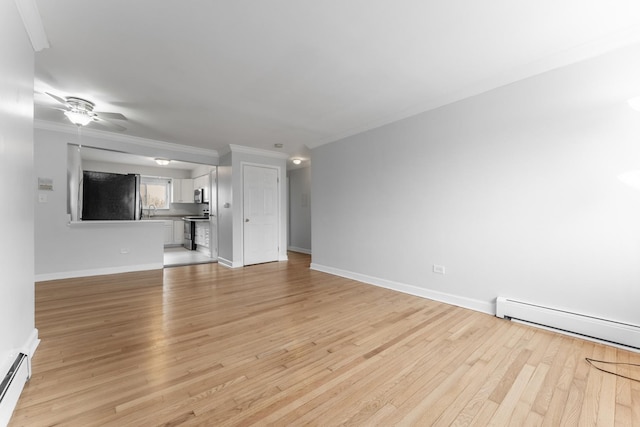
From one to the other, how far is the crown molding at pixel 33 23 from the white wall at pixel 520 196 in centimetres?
360

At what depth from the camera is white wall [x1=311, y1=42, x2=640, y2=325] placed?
219 cm

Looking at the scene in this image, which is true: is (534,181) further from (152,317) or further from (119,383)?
(152,317)

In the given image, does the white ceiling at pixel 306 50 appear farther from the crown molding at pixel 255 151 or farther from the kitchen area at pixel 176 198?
the kitchen area at pixel 176 198

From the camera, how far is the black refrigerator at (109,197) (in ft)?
14.9

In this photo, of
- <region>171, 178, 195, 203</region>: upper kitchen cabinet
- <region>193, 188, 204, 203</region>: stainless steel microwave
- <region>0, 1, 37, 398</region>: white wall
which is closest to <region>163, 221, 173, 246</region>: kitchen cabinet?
<region>171, 178, 195, 203</region>: upper kitchen cabinet

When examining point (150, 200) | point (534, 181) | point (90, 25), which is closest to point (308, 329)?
point (534, 181)

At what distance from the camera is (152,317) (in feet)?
9.05

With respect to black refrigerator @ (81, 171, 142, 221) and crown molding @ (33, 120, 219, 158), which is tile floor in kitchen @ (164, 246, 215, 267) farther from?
crown molding @ (33, 120, 219, 158)

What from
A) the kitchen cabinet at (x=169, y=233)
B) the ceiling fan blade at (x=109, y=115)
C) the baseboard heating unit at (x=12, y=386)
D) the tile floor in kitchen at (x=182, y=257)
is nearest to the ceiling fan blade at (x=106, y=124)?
the ceiling fan blade at (x=109, y=115)

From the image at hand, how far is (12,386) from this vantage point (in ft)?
4.68

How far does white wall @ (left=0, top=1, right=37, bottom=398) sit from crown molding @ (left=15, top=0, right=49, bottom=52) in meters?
0.07

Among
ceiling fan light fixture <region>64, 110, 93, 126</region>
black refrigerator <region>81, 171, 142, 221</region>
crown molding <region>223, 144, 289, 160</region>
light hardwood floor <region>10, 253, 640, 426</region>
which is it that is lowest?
light hardwood floor <region>10, 253, 640, 426</region>

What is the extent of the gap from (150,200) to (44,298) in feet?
16.4

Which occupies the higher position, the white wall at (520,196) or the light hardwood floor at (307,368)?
the white wall at (520,196)
